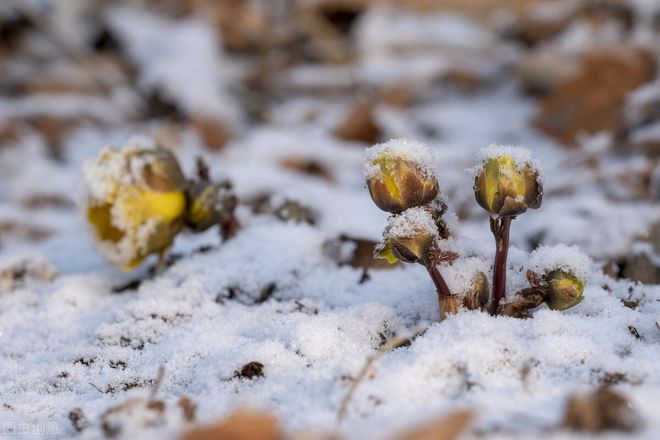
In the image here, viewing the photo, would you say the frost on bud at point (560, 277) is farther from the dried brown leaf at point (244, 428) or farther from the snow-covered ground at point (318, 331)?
the dried brown leaf at point (244, 428)

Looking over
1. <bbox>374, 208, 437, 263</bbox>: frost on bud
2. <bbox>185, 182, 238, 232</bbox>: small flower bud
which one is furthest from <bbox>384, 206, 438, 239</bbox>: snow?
<bbox>185, 182, 238, 232</bbox>: small flower bud

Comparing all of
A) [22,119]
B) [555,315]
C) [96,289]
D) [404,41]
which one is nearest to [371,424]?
[555,315]

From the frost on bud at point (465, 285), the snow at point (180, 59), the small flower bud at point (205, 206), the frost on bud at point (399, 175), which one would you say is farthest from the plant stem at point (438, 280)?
the snow at point (180, 59)

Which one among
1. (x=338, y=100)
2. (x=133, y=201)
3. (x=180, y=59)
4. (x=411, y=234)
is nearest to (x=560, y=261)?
(x=411, y=234)

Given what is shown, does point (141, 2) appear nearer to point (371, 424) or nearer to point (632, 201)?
point (632, 201)

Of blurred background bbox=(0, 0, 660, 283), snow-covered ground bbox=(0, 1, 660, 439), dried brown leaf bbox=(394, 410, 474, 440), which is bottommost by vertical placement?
dried brown leaf bbox=(394, 410, 474, 440)

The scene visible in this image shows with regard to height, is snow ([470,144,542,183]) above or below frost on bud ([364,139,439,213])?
above

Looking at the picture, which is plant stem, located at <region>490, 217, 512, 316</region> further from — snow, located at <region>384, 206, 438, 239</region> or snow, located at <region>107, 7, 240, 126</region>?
snow, located at <region>107, 7, 240, 126</region>
